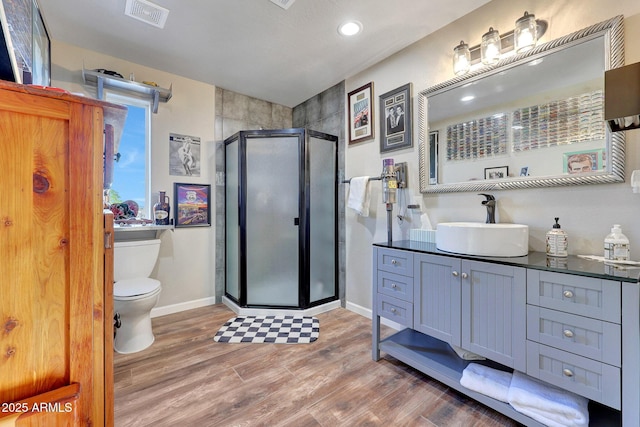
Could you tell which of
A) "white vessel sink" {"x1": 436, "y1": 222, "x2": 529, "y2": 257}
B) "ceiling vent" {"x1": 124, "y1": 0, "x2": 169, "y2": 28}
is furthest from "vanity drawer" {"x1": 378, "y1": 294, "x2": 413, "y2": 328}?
"ceiling vent" {"x1": 124, "y1": 0, "x2": 169, "y2": 28}

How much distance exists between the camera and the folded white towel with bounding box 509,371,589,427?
3.82 ft

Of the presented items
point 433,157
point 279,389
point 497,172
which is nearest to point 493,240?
point 497,172

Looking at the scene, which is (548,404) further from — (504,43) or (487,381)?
(504,43)

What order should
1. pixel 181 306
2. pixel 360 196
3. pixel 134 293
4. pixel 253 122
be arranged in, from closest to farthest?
pixel 134 293
pixel 360 196
pixel 181 306
pixel 253 122

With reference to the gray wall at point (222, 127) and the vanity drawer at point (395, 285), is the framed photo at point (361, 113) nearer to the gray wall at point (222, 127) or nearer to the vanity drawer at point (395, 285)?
the gray wall at point (222, 127)

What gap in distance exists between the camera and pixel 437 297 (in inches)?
62.7

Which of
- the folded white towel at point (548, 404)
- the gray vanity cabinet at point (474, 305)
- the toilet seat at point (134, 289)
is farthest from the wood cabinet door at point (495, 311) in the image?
the toilet seat at point (134, 289)

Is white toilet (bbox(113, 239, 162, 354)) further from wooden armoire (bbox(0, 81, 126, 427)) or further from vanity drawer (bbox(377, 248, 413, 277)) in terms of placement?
vanity drawer (bbox(377, 248, 413, 277))

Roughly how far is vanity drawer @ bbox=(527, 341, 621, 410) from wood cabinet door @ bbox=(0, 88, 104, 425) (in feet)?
5.63

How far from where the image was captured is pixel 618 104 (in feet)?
3.36

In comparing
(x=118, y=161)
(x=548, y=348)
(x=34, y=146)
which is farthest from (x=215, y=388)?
(x=118, y=161)

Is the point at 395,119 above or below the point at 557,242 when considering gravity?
above

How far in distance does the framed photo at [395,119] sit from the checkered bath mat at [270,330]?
1.74 metres

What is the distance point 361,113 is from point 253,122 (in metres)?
1.36
